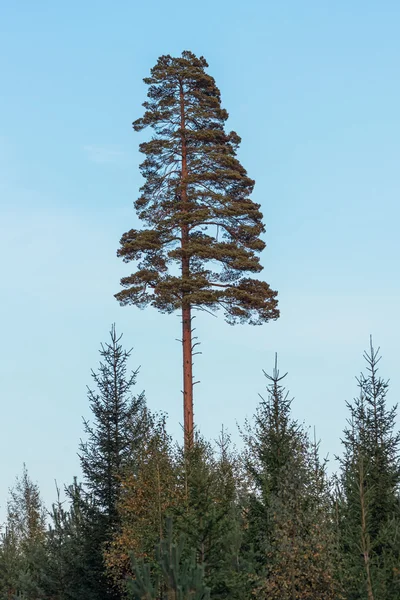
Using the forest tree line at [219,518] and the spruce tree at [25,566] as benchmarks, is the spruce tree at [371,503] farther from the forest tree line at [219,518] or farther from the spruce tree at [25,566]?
the spruce tree at [25,566]

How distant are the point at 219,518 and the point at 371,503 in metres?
7.36

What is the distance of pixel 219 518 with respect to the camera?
24359 millimetres

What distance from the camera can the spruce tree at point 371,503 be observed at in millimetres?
26516

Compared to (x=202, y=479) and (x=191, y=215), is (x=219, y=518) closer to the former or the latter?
(x=202, y=479)

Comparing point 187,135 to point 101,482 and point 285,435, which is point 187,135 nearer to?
point 101,482

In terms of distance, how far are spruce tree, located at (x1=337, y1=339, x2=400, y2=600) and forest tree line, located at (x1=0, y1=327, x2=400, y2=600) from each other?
2.2 inches

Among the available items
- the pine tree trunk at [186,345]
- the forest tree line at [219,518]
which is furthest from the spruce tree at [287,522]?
the pine tree trunk at [186,345]

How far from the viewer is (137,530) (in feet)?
105

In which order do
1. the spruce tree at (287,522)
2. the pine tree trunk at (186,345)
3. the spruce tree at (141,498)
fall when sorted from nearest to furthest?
the spruce tree at (287,522), the spruce tree at (141,498), the pine tree trunk at (186,345)

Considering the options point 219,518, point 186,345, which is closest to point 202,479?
point 219,518

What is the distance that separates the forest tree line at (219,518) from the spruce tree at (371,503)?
0.18 ft

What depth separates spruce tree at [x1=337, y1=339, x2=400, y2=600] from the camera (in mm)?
26516

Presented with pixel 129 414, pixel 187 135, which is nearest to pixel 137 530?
pixel 129 414

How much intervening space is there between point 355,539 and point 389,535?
131cm
